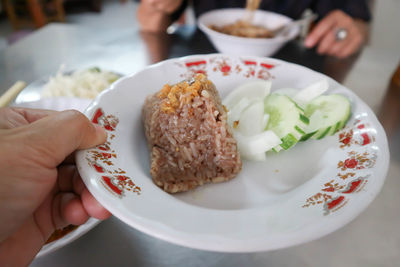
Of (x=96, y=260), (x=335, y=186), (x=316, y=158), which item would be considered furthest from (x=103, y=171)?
(x=316, y=158)

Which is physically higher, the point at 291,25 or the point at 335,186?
the point at 291,25

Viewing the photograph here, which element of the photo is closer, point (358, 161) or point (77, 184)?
point (358, 161)

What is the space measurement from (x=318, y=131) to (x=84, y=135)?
96cm

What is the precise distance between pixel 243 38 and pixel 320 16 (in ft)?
5.54

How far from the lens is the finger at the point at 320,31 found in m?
2.53

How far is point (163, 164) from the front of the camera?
3.52 ft

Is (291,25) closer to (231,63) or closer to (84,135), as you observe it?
(231,63)

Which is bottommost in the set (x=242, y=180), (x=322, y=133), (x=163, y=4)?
(x=242, y=180)

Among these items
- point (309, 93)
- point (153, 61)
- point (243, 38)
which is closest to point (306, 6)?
point (243, 38)

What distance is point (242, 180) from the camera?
1.15 meters

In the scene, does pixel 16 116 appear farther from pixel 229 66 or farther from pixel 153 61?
pixel 153 61

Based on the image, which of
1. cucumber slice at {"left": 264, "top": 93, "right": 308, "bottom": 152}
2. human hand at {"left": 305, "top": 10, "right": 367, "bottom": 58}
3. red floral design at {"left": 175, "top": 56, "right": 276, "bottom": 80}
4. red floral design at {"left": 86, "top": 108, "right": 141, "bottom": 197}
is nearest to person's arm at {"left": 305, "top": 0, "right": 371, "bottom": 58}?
human hand at {"left": 305, "top": 10, "right": 367, "bottom": 58}

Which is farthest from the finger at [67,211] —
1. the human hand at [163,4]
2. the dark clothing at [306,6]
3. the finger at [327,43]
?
the dark clothing at [306,6]

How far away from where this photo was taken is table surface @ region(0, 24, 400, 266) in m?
1.08
